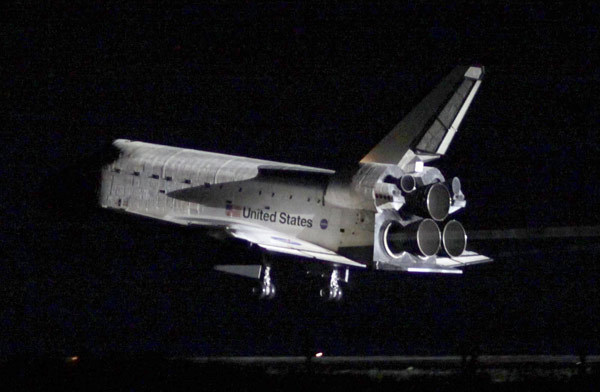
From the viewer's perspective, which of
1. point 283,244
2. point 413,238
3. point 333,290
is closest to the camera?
point 413,238

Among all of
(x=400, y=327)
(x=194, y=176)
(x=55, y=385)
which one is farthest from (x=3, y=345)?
(x=55, y=385)

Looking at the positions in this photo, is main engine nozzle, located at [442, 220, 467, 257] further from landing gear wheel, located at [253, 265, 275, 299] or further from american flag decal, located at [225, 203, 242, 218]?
american flag decal, located at [225, 203, 242, 218]

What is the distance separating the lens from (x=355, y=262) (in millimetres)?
16969

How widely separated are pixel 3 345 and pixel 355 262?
67.2ft

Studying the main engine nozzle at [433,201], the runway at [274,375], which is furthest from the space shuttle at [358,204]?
the runway at [274,375]

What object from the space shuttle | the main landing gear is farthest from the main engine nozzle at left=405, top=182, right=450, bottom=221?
the main landing gear

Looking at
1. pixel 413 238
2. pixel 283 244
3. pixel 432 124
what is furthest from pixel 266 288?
pixel 432 124

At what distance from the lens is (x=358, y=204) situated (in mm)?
16984

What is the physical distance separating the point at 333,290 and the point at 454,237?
2.19 metres

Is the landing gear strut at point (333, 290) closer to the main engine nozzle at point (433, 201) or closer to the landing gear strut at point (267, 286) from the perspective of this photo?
the landing gear strut at point (267, 286)

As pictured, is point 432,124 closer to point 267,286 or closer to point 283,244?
point 283,244

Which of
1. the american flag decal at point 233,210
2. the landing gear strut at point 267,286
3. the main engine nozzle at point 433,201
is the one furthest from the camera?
the american flag decal at point 233,210

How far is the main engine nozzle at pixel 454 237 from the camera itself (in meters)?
16.8

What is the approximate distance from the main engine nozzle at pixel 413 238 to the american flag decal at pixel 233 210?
2.83 meters
